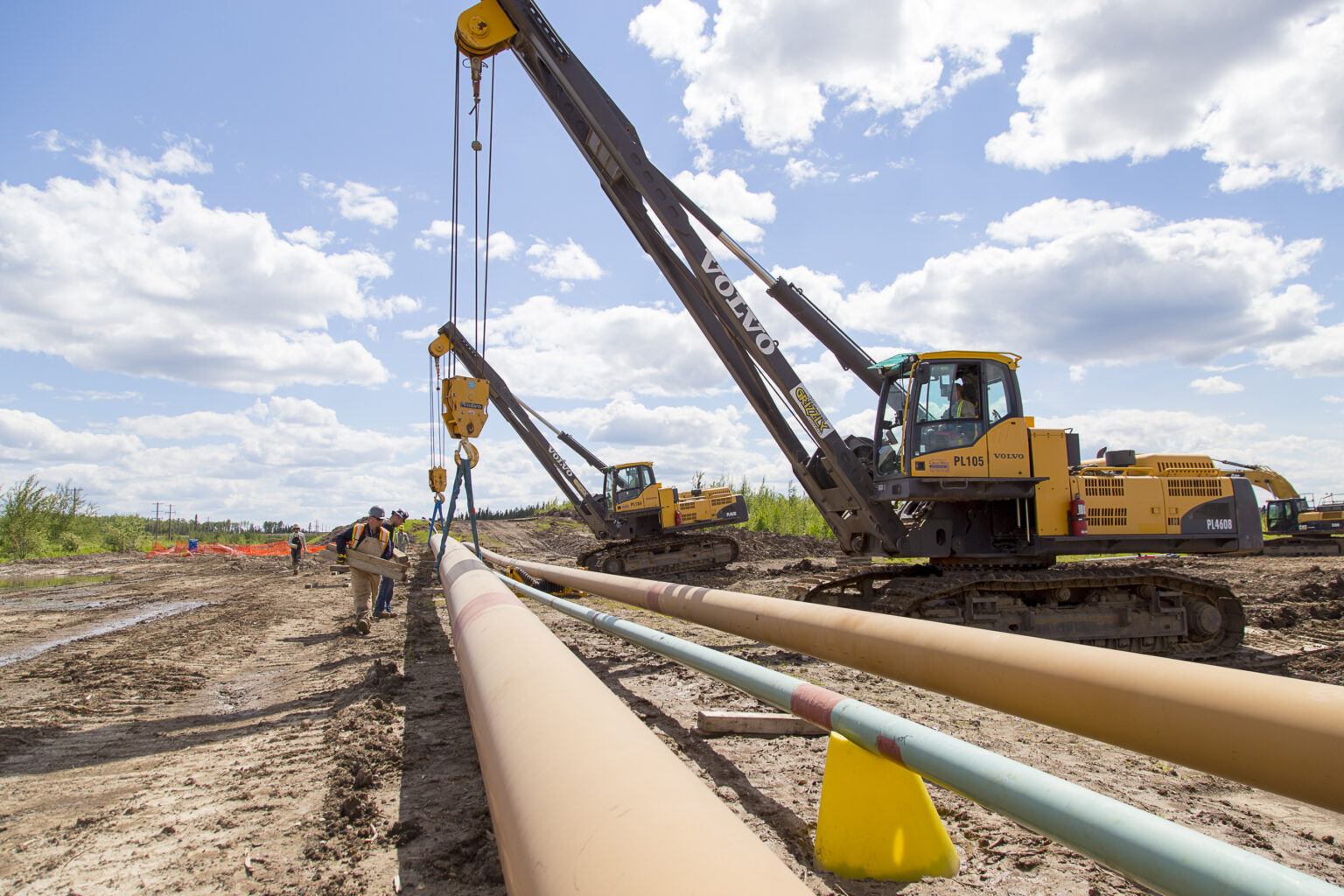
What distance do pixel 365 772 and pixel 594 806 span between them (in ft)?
10.3

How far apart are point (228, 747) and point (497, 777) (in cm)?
408

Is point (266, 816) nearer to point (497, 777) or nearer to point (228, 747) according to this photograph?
point (228, 747)

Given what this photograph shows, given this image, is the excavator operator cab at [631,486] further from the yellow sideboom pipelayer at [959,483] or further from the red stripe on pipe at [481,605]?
the red stripe on pipe at [481,605]

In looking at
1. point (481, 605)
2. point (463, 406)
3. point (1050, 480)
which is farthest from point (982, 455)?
point (481, 605)

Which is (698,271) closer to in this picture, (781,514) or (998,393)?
(998,393)

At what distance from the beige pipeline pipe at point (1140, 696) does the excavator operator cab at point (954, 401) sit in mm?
5607

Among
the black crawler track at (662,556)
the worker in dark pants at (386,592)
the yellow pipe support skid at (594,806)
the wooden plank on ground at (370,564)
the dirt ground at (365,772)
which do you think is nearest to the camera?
the yellow pipe support skid at (594,806)

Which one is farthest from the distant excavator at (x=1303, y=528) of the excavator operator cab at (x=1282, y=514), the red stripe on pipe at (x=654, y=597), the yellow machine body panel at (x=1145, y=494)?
the red stripe on pipe at (x=654, y=597)

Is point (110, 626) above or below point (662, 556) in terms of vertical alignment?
below

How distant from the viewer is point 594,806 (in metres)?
1.29

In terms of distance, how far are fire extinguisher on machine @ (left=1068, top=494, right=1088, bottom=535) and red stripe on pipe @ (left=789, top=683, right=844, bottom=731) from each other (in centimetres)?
746

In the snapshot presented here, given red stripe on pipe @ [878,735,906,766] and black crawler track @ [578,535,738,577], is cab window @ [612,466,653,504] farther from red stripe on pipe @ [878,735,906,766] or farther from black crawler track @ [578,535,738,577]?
red stripe on pipe @ [878,735,906,766]

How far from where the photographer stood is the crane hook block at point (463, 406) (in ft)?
28.6

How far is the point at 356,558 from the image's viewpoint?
32.6 ft
